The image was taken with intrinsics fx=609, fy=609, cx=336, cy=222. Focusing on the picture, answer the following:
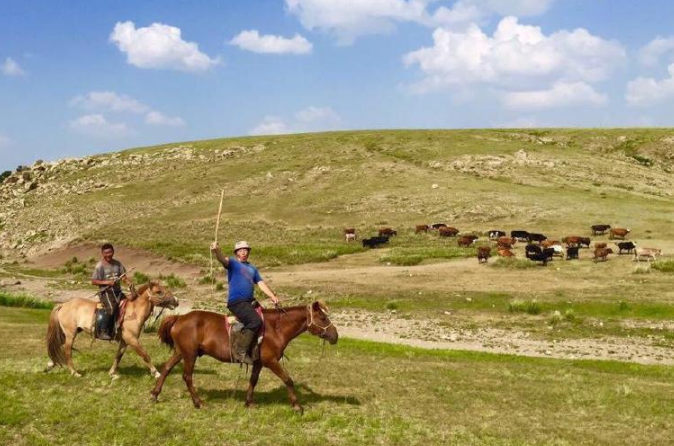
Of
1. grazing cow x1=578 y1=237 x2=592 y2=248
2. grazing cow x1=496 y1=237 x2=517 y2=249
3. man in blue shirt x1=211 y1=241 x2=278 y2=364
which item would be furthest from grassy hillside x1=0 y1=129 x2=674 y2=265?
man in blue shirt x1=211 y1=241 x2=278 y2=364

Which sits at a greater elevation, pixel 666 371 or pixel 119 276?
pixel 119 276

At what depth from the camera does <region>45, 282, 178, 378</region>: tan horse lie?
14484mm

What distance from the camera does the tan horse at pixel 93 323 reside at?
14.5m

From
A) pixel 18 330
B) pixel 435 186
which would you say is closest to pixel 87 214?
pixel 435 186

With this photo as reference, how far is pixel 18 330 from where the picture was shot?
22.2m

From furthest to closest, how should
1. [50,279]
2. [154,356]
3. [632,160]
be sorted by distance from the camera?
[632,160], [50,279], [154,356]

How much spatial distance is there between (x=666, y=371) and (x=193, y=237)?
1879 inches

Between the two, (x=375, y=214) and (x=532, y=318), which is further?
(x=375, y=214)

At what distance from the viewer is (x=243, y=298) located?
12.1 meters

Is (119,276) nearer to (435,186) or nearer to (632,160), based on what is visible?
(435,186)

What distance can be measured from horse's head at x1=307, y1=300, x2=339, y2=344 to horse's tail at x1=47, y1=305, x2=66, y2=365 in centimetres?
686

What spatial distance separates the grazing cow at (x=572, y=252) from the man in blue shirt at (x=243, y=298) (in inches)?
1444

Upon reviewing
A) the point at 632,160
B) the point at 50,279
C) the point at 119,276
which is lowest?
the point at 50,279

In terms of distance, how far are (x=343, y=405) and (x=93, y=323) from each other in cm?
656
